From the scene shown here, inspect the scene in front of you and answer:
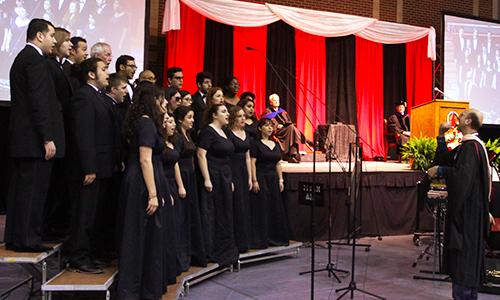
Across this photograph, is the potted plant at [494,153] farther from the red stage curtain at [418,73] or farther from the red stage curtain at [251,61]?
the red stage curtain at [418,73]

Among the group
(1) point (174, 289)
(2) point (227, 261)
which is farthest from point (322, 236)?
(1) point (174, 289)

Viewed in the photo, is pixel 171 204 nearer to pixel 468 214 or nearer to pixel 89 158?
pixel 89 158

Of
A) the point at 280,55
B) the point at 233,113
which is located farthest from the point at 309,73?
the point at 233,113

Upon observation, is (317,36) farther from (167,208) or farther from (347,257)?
(167,208)

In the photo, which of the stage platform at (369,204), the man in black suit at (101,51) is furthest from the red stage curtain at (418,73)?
the man in black suit at (101,51)

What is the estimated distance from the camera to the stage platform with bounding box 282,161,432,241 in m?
7.42

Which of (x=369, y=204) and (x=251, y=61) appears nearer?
(x=369, y=204)

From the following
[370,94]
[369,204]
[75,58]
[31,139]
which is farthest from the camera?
[370,94]

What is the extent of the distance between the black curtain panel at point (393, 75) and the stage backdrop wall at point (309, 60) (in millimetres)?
25

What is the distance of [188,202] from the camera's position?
17.5 feet

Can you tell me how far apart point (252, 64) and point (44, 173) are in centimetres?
784

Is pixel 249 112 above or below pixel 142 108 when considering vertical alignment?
above

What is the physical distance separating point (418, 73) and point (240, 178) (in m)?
9.00

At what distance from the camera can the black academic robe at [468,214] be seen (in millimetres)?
4367
